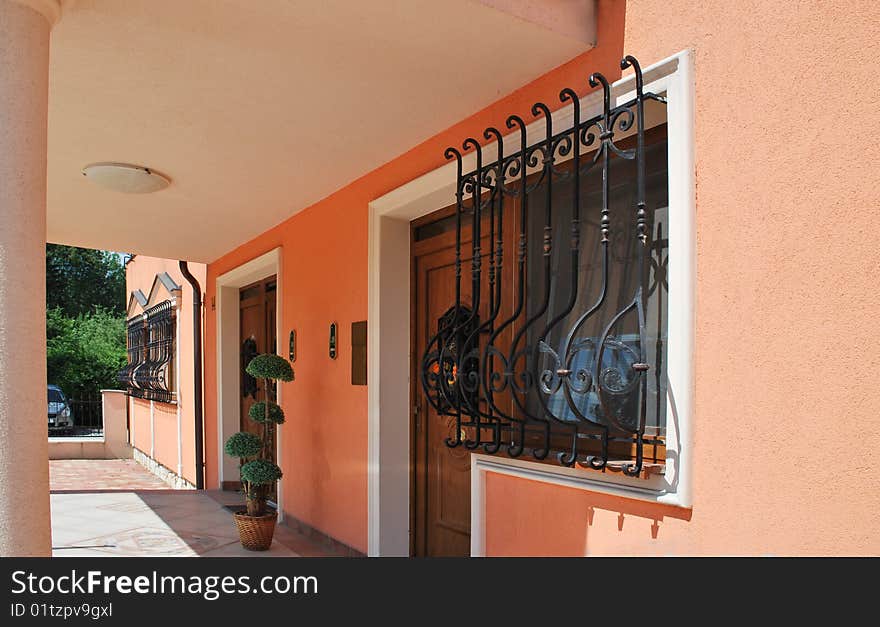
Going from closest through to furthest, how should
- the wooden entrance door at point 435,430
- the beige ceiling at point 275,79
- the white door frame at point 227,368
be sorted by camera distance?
the beige ceiling at point 275,79 → the wooden entrance door at point 435,430 → the white door frame at point 227,368

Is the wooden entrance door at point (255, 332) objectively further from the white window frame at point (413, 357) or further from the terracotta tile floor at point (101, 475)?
the white window frame at point (413, 357)

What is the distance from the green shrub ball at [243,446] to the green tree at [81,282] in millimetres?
21276

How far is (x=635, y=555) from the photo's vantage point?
2461 mm

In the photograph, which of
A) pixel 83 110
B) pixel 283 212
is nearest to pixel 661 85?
pixel 83 110

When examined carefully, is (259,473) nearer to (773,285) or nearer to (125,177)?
(125,177)

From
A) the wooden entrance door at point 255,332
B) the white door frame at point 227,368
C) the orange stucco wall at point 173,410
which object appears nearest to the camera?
the wooden entrance door at point 255,332

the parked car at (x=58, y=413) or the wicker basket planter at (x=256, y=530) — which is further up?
the wicker basket planter at (x=256, y=530)

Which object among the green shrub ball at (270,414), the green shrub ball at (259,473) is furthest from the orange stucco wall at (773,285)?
the green shrub ball at (270,414)

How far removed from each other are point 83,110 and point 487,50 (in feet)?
6.96

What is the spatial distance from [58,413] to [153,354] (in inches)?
284

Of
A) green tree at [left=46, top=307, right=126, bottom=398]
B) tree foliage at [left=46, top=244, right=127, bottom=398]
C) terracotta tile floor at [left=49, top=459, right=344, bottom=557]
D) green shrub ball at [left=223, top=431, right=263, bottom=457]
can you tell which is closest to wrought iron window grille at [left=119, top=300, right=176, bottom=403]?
terracotta tile floor at [left=49, top=459, right=344, bottom=557]

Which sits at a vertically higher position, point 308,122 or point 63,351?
point 308,122

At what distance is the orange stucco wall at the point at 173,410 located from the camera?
29.3 feet

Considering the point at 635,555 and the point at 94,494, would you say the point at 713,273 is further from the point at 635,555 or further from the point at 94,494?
the point at 94,494
